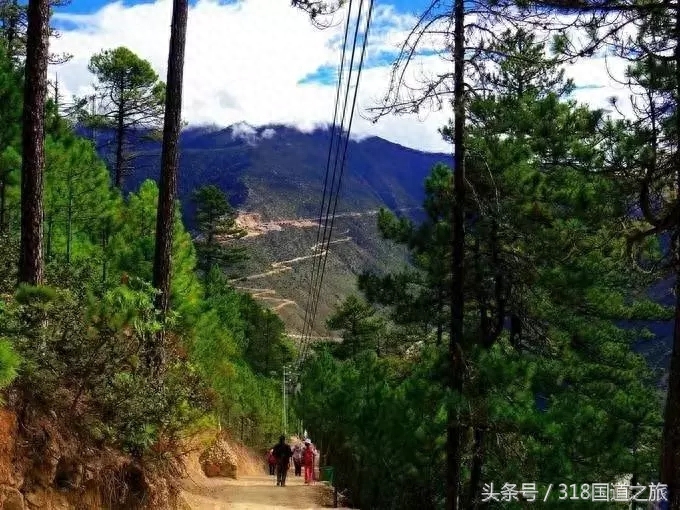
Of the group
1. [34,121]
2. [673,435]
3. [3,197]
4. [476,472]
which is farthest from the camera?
[3,197]

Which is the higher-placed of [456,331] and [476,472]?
[456,331]

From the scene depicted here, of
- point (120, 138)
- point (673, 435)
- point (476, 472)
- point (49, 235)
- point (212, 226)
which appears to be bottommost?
point (476, 472)

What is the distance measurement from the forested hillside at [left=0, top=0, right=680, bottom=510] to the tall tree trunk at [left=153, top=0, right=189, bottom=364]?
0.03m

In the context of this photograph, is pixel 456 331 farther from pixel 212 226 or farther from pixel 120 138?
pixel 212 226

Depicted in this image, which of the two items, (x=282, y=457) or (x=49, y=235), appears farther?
(x=282, y=457)

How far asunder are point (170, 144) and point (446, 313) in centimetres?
903

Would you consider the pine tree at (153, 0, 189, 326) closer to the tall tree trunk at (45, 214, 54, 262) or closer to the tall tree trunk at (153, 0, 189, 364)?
the tall tree trunk at (153, 0, 189, 364)

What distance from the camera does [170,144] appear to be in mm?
9344

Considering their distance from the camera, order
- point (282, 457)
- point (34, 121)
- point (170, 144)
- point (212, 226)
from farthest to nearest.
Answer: point (212, 226)
point (282, 457)
point (170, 144)
point (34, 121)

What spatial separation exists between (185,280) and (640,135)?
13.7 m

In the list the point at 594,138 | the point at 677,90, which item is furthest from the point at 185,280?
the point at 677,90

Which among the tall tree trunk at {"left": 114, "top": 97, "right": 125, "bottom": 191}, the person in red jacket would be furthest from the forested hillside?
the tall tree trunk at {"left": 114, "top": 97, "right": 125, "bottom": 191}

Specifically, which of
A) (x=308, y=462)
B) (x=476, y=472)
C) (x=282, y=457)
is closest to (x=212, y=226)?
(x=308, y=462)

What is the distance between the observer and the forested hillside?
6398 mm
